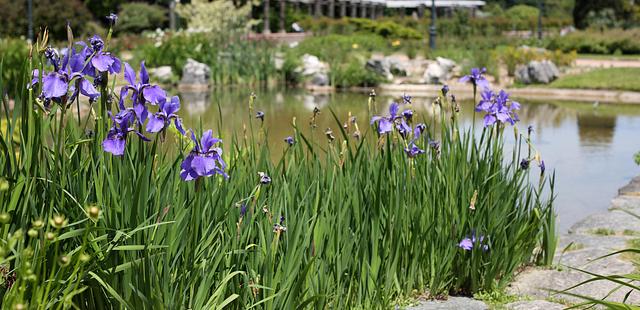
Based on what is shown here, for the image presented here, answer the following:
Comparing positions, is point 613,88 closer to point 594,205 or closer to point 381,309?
point 594,205

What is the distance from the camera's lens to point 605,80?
18.4m

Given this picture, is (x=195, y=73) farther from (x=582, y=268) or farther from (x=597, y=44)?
(x=597, y=44)

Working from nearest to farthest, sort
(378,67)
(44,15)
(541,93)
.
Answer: (541,93) < (378,67) < (44,15)

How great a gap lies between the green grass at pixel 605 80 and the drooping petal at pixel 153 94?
1657 cm

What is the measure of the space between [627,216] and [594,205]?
1440 mm

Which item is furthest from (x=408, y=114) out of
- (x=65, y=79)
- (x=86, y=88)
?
(x=65, y=79)

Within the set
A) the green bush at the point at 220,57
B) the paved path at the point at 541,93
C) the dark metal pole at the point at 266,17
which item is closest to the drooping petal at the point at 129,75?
the paved path at the point at 541,93

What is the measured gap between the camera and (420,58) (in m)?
24.6

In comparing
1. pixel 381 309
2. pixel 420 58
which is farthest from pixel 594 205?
pixel 420 58

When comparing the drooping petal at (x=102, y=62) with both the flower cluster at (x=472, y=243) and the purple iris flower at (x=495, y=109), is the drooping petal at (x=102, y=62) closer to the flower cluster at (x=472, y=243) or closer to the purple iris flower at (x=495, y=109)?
the flower cluster at (x=472, y=243)

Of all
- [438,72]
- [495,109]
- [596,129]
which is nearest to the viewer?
[495,109]

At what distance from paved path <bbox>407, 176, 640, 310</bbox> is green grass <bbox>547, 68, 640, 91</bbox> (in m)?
12.6

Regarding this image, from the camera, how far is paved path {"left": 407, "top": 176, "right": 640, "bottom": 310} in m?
3.57

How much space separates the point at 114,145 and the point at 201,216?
1.33 feet
